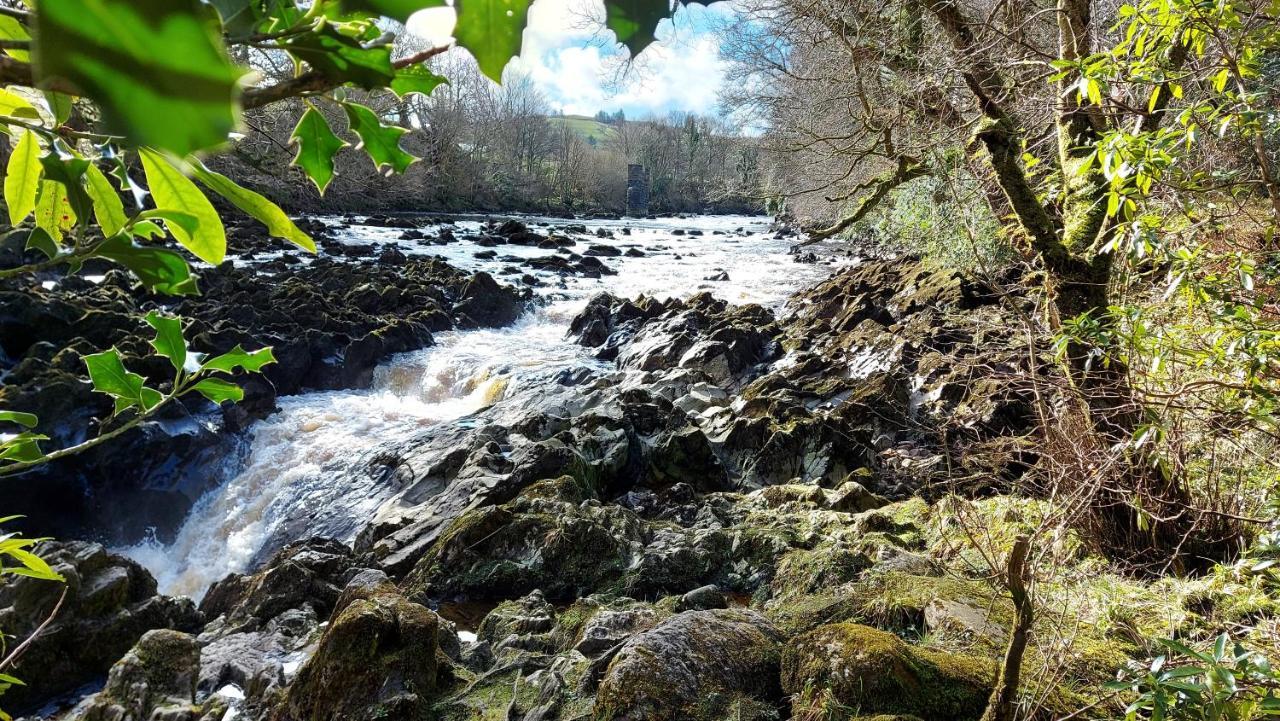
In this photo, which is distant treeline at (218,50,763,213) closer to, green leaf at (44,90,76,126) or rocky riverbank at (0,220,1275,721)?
rocky riverbank at (0,220,1275,721)

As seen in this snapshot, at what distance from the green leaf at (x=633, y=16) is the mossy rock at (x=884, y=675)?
2.49 metres

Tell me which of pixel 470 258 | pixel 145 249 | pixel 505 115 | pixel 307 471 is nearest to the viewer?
pixel 145 249

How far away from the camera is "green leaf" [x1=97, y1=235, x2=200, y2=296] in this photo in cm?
63

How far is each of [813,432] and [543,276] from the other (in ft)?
42.6

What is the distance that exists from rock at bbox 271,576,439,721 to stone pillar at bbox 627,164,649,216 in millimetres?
52087

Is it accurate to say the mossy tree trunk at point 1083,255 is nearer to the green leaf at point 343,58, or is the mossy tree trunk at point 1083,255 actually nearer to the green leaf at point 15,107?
the green leaf at point 343,58

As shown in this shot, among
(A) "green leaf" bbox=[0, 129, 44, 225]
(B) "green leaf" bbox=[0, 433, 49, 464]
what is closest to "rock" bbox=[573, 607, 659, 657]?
(B) "green leaf" bbox=[0, 433, 49, 464]

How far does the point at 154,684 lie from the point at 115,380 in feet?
11.7

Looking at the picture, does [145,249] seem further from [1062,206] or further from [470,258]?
[470,258]

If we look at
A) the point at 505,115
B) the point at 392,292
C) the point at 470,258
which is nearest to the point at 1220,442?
the point at 392,292

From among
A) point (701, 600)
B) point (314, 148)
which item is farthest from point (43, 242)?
point (701, 600)

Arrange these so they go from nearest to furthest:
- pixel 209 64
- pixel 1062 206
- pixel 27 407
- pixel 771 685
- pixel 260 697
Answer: pixel 209 64
pixel 771 685
pixel 260 697
pixel 1062 206
pixel 27 407

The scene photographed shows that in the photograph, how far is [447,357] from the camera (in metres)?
12.4

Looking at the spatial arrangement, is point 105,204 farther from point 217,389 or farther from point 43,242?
point 217,389
